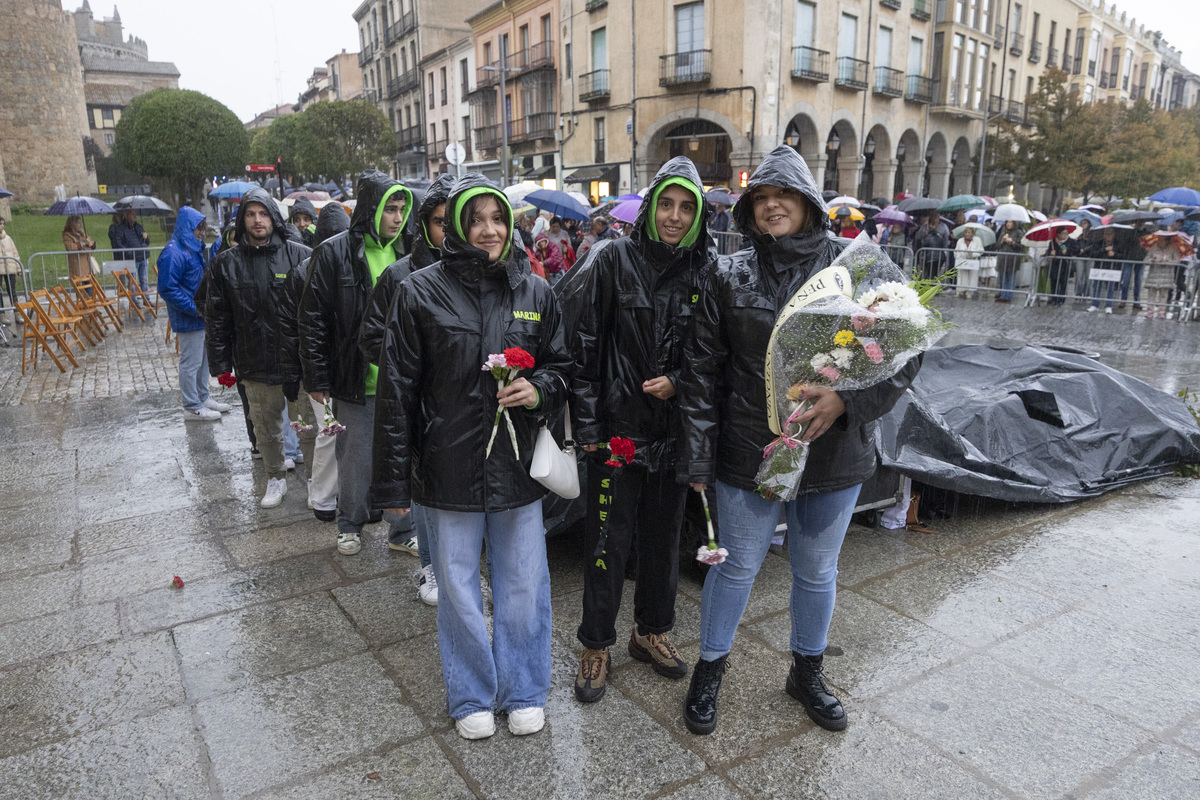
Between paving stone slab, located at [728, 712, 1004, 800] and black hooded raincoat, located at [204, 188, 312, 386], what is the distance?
3732 mm

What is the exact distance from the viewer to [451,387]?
8.82 ft

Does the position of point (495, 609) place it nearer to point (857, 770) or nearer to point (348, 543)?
point (857, 770)

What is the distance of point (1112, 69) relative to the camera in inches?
2062

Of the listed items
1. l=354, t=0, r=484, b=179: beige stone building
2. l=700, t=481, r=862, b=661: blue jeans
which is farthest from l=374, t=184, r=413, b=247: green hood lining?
l=354, t=0, r=484, b=179: beige stone building

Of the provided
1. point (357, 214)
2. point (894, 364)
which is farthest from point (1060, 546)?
point (357, 214)

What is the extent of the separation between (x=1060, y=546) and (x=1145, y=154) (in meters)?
35.6

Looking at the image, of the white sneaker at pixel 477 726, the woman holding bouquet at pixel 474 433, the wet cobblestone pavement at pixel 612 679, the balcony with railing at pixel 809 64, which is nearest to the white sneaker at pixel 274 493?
the wet cobblestone pavement at pixel 612 679

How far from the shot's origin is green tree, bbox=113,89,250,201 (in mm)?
40797

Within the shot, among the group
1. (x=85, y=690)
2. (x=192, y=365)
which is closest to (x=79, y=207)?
(x=192, y=365)

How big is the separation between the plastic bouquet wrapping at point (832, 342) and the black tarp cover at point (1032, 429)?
1966mm

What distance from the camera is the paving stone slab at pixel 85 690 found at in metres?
2.95

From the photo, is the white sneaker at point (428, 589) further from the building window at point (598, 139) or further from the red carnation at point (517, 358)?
the building window at point (598, 139)

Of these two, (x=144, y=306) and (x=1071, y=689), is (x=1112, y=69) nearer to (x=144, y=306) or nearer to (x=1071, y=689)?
(x=144, y=306)

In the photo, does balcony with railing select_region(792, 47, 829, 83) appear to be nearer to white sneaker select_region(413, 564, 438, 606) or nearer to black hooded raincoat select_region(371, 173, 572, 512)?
white sneaker select_region(413, 564, 438, 606)
